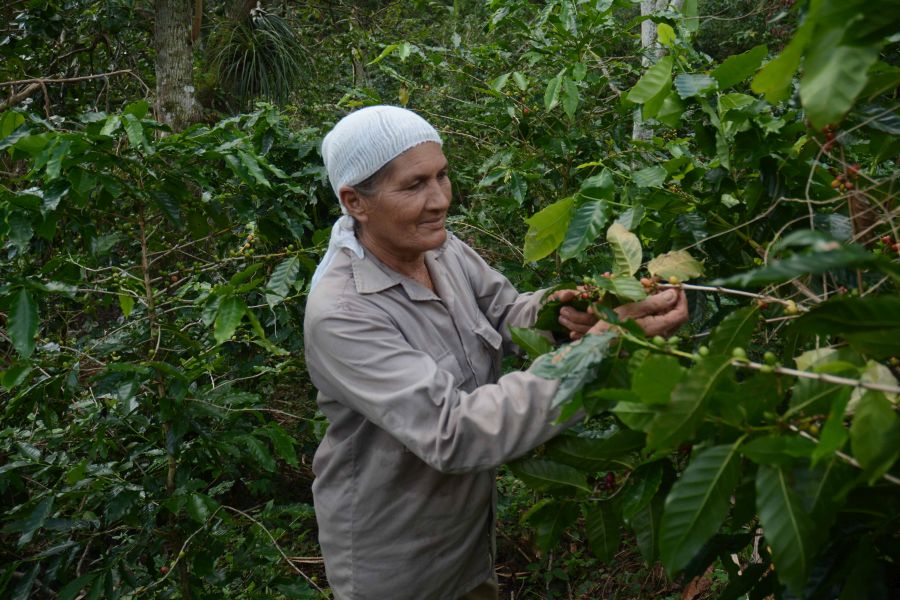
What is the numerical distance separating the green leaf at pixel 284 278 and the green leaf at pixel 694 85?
4.36 ft

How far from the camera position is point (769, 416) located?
3.30 ft

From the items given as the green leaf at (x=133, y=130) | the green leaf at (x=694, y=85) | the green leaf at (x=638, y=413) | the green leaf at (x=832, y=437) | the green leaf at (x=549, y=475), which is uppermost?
the green leaf at (x=694, y=85)

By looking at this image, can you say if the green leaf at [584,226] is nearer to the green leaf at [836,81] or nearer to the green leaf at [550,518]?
the green leaf at [550,518]

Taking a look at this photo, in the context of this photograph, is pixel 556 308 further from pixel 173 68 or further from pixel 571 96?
pixel 173 68

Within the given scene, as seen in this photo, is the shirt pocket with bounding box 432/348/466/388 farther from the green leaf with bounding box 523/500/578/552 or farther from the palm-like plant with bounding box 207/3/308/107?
the palm-like plant with bounding box 207/3/308/107

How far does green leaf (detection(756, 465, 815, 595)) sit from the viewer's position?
96cm

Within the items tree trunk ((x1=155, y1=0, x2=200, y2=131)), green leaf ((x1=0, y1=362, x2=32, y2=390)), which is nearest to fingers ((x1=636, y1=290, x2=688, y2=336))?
green leaf ((x1=0, y1=362, x2=32, y2=390))

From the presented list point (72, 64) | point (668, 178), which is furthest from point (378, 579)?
point (72, 64)

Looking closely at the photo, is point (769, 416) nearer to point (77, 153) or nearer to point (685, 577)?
point (685, 577)

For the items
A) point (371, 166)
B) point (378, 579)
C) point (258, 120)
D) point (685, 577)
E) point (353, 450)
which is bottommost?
point (378, 579)

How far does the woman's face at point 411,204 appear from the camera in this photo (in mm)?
1944

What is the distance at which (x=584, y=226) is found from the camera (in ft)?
5.42

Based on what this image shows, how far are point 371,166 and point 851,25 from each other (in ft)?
4.16

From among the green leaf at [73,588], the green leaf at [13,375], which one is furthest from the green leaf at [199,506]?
the green leaf at [13,375]
